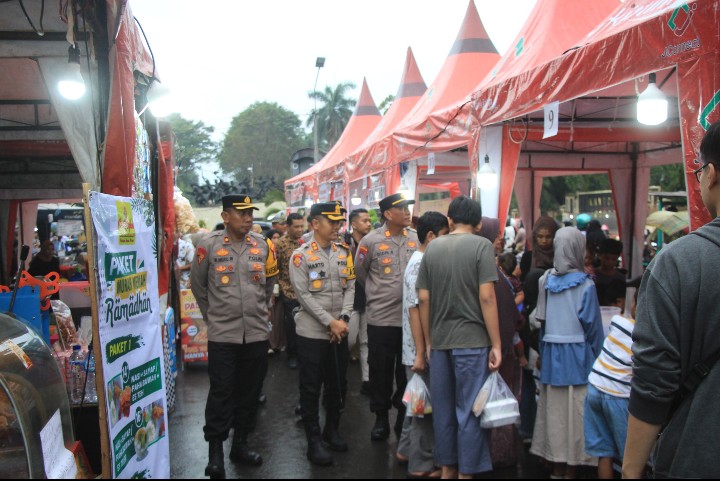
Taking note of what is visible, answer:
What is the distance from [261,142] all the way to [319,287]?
63719 millimetres

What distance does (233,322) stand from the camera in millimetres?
4594

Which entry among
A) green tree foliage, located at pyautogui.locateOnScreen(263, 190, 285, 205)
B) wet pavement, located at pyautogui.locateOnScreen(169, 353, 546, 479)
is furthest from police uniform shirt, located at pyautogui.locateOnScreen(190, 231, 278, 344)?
green tree foliage, located at pyautogui.locateOnScreen(263, 190, 285, 205)

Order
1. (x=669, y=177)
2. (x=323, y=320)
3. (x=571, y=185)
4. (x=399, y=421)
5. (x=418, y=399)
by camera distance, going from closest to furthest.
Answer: (x=418, y=399)
(x=323, y=320)
(x=399, y=421)
(x=669, y=177)
(x=571, y=185)

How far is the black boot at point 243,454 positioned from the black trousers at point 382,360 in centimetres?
115

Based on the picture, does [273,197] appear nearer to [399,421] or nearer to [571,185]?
[571,185]

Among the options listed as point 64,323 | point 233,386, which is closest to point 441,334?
point 233,386

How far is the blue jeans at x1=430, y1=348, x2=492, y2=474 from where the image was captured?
391cm

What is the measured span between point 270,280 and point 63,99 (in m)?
2.10

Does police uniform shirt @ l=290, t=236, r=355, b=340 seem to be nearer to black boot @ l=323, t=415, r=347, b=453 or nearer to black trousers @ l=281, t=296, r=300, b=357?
black boot @ l=323, t=415, r=347, b=453

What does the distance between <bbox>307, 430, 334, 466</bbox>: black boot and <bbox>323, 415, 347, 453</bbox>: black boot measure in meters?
0.20

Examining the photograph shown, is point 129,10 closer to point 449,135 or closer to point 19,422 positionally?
point 19,422

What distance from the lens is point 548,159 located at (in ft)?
34.1

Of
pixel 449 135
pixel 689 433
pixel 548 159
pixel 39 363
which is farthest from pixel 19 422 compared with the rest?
pixel 548 159

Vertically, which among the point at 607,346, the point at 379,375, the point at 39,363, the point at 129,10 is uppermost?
the point at 129,10
